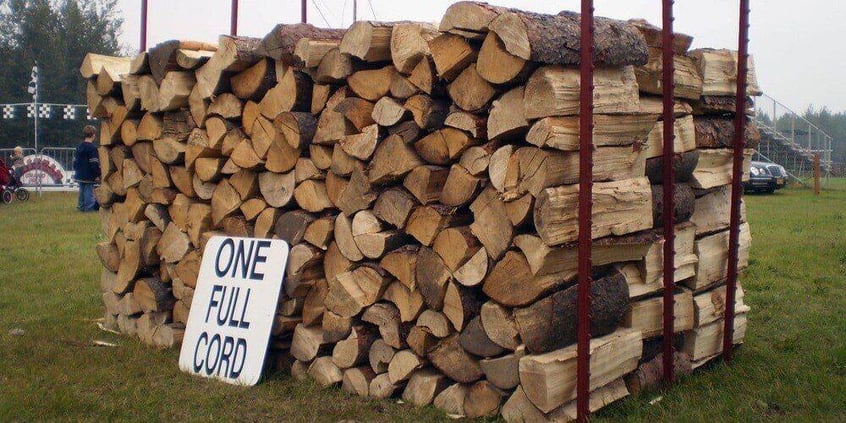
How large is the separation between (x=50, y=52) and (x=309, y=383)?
35.1 metres

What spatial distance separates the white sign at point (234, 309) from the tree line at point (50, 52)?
101 feet

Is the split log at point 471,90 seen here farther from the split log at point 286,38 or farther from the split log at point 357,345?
the split log at point 357,345

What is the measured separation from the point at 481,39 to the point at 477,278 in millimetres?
1071

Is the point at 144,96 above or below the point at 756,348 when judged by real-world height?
above

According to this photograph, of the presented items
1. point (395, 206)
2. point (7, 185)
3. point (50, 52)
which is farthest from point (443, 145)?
point (50, 52)

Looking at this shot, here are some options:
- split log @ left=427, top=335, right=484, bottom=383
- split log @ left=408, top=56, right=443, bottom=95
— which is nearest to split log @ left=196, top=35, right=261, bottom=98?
split log @ left=408, top=56, right=443, bottom=95

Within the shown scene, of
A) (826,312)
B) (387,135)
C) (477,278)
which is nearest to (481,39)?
(387,135)

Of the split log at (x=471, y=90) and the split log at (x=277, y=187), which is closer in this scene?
the split log at (x=471, y=90)

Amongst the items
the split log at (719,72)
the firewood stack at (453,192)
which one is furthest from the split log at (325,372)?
the split log at (719,72)

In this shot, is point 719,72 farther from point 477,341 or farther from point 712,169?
point 477,341

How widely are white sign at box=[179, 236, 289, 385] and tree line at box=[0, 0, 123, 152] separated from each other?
30.7 meters

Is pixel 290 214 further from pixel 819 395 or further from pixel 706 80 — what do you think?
pixel 819 395

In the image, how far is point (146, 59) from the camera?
586cm

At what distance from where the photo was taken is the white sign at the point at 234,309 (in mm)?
4996
